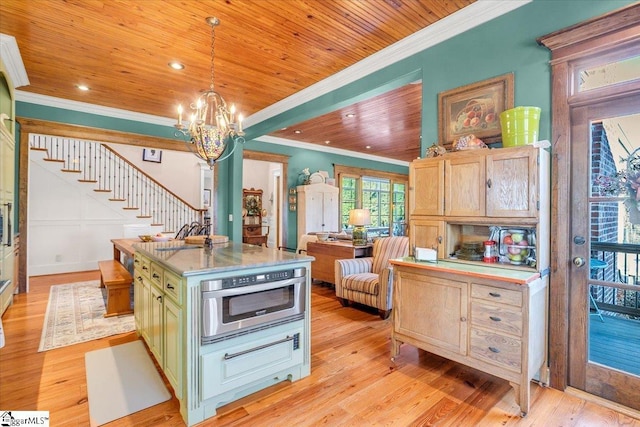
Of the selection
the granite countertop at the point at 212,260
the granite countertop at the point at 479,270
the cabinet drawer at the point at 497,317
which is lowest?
the cabinet drawer at the point at 497,317

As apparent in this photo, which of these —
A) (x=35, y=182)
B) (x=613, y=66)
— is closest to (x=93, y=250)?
(x=35, y=182)

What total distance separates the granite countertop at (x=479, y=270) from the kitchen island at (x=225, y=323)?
0.87 meters

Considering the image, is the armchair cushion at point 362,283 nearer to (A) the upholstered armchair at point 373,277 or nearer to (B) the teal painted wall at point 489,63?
(A) the upholstered armchair at point 373,277

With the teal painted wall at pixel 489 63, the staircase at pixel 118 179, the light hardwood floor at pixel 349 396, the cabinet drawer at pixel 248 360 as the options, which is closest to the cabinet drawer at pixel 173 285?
the cabinet drawer at pixel 248 360

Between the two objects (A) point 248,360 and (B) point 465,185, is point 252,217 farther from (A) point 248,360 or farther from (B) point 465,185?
(B) point 465,185

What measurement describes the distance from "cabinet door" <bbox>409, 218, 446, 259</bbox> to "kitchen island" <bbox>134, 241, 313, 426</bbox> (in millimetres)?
1002

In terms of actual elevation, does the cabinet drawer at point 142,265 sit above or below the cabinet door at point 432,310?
above

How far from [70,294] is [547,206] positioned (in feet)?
19.7

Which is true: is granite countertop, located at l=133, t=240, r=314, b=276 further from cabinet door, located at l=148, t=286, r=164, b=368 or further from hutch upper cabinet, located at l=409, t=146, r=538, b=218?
hutch upper cabinet, located at l=409, t=146, r=538, b=218

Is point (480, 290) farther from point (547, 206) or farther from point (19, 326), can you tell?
point (19, 326)

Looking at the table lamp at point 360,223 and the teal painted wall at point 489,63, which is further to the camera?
the table lamp at point 360,223

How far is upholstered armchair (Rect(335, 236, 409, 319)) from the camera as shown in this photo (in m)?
3.72

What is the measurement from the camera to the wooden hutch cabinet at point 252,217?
27.8 feet

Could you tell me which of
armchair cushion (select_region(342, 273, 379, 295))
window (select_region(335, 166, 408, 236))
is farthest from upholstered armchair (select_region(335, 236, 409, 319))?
window (select_region(335, 166, 408, 236))
